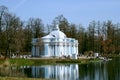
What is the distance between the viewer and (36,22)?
108m

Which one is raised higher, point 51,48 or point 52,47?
point 52,47

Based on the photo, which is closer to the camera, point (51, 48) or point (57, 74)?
point (57, 74)

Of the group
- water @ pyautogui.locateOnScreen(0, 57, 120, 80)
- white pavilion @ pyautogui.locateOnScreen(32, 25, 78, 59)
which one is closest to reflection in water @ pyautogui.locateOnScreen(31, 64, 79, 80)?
water @ pyautogui.locateOnScreen(0, 57, 120, 80)

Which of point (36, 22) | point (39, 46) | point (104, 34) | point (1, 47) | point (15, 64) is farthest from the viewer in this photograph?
point (104, 34)

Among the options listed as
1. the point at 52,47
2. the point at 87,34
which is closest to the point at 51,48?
the point at 52,47

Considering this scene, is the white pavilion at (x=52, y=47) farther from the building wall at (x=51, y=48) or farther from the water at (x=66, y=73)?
the water at (x=66, y=73)

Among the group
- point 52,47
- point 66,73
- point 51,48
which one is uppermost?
point 52,47

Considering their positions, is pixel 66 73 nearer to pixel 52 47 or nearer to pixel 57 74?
pixel 57 74

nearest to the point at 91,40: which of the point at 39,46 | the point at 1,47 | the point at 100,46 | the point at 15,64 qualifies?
the point at 100,46

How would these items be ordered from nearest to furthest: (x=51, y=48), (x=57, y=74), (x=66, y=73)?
(x=57, y=74), (x=66, y=73), (x=51, y=48)

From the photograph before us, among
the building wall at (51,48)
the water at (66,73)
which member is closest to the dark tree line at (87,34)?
the building wall at (51,48)

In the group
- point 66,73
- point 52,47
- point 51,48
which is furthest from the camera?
point 52,47

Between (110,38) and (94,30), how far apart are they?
6471mm

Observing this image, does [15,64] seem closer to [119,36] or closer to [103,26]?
[103,26]
